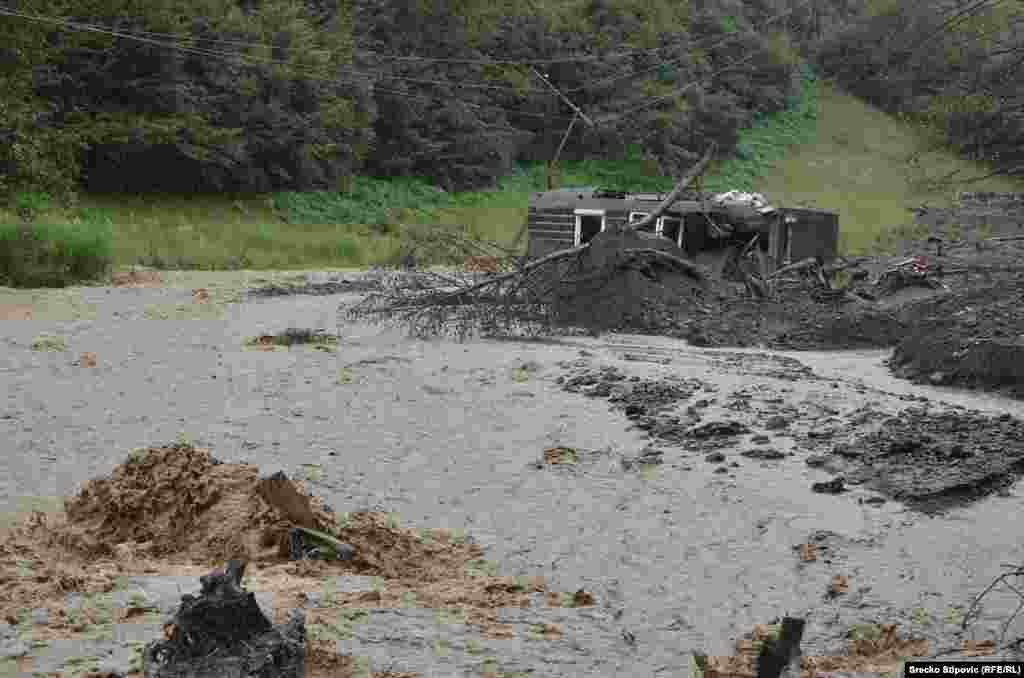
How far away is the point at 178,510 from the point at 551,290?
9408mm

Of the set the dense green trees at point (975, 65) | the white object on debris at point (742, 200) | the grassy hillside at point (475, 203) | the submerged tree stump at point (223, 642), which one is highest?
the dense green trees at point (975, 65)

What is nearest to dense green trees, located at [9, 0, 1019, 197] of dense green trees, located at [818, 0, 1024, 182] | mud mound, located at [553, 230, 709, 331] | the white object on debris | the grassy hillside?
the grassy hillside

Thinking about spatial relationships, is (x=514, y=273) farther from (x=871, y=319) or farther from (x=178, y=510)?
(x=178, y=510)

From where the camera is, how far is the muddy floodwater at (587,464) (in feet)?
20.6

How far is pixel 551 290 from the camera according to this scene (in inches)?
655

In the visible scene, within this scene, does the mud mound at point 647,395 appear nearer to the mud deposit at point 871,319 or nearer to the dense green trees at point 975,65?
the mud deposit at point 871,319

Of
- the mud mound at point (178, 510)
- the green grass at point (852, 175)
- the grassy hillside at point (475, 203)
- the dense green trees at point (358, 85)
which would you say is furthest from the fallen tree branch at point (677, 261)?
the green grass at point (852, 175)

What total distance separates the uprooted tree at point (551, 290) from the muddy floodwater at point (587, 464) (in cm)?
55

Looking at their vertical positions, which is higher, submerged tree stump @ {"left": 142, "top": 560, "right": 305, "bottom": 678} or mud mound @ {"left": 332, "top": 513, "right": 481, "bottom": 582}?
submerged tree stump @ {"left": 142, "top": 560, "right": 305, "bottom": 678}

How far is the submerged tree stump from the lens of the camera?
496 centimetres

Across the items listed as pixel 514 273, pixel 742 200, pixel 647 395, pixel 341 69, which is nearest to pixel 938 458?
pixel 647 395

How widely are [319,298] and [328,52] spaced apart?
19181 millimetres

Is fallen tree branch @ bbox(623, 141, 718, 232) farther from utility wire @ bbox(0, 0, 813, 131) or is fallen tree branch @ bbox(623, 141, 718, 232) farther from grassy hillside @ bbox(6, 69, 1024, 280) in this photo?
grassy hillside @ bbox(6, 69, 1024, 280)

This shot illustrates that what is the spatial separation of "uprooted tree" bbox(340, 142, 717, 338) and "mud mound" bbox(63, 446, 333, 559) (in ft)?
25.1
